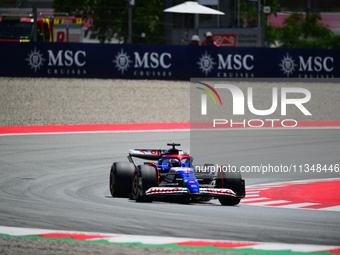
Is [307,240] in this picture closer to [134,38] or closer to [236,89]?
[236,89]

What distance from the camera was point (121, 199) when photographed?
36.9ft

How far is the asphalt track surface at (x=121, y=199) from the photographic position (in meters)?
8.37

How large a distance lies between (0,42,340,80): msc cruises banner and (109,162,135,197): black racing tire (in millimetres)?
14577

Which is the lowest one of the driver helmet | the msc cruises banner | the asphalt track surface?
the asphalt track surface

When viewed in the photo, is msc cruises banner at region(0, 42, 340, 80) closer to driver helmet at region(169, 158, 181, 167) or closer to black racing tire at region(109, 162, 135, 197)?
black racing tire at region(109, 162, 135, 197)

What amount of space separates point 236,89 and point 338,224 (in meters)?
20.0

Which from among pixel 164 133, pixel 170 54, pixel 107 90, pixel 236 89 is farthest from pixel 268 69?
pixel 164 133

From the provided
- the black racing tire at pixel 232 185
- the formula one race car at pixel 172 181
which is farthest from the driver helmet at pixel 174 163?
the black racing tire at pixel 232 185

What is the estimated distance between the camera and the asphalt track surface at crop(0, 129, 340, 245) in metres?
8.37

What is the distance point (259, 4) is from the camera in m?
31.5

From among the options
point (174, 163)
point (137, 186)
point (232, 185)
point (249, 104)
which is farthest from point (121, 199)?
point (249, 104)

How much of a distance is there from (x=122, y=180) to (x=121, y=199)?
0.35 m

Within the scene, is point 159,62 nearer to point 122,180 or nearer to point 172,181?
point 122,180

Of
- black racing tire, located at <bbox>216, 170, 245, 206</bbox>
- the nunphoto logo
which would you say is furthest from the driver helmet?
the nunphoto logo
